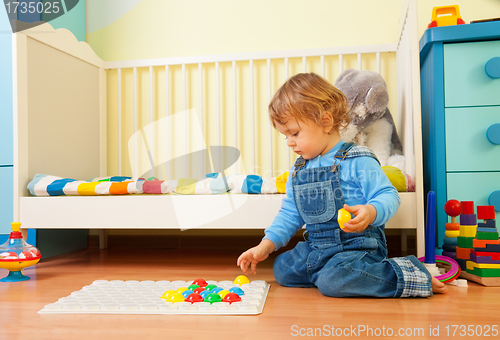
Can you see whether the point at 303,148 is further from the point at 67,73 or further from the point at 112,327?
the point at 67,73

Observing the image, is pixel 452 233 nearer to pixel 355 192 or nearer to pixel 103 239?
pixel 355 192

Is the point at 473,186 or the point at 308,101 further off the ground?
the point at 308,101

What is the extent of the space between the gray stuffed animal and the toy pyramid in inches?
12.7

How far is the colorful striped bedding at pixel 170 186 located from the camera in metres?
1.10

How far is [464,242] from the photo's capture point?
978 millimetres

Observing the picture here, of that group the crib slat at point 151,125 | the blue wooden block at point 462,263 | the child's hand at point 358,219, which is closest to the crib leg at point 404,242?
the blue wooden block at point 462,263

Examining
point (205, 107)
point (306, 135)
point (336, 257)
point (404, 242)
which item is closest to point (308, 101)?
point (306, 135)

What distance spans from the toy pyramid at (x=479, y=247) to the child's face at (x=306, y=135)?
38cm

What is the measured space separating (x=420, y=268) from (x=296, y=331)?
13.0 inches

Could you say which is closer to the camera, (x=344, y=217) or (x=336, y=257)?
(x=344, y=217)

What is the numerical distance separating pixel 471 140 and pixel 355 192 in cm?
46

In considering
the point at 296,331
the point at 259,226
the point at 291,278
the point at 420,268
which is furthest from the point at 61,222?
the point at 420,268

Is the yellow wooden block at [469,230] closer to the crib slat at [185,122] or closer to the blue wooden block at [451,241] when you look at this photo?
the blue wooden block at [451,241]

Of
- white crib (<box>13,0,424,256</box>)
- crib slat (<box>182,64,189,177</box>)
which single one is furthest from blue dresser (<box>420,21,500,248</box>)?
crib slat (<box>182,64,189,177</box>)
